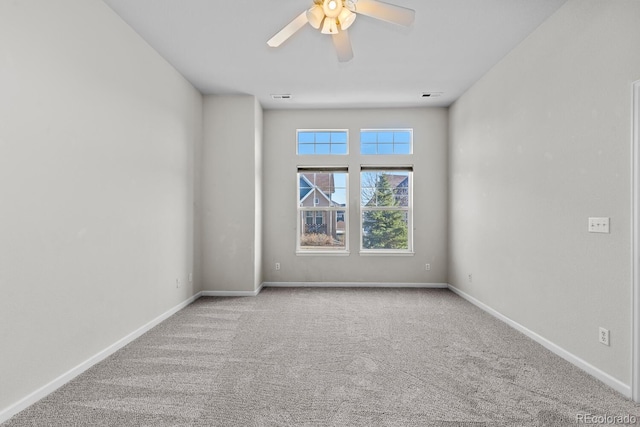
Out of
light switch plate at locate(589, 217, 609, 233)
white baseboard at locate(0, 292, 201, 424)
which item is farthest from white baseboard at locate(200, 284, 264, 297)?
light switch plate at locate(589, 217, 609, 233)

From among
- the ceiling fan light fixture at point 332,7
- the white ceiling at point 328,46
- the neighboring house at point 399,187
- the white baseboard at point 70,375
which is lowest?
the white baseboard at point 70,375

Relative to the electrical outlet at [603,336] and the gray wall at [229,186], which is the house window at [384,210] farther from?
the electrical outlet at [603,336]

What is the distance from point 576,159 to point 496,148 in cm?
129

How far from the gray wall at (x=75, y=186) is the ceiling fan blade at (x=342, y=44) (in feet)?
5.97

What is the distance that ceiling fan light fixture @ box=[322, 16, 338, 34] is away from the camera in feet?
7.45

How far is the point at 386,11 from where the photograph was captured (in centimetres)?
223

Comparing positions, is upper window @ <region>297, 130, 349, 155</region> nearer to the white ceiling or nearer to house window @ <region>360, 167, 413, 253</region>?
house window @ <region>360, 167, 413, 253</region>

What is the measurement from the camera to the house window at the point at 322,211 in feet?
18.7

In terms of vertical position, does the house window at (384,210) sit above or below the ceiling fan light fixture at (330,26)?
below

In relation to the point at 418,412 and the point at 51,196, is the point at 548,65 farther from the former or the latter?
the point at 51,196

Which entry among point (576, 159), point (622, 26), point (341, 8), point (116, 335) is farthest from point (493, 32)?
point (116, 335)

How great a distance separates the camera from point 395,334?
342cm

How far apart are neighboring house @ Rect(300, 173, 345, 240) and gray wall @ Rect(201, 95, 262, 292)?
41.1 inches

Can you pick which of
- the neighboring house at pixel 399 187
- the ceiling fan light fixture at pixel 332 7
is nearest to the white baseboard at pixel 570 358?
the neighboring house at pixel 399 187
